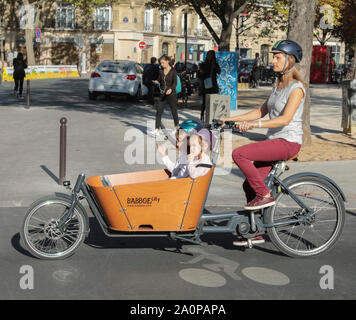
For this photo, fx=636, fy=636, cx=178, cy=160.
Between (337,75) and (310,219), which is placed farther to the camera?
(337,75)

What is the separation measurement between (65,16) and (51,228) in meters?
63.9

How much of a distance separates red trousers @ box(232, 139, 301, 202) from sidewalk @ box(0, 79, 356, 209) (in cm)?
241

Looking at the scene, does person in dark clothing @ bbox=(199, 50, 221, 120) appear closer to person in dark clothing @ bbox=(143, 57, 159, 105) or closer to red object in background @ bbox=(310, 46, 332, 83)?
person in dark clothing @ bbox=(143, 57, 159, 105)

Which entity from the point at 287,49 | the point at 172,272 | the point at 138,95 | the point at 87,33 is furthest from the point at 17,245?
the point at 87,33

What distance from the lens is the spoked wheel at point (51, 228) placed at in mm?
5307

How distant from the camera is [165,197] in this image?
5.16m

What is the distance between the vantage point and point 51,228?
5336 millimetres

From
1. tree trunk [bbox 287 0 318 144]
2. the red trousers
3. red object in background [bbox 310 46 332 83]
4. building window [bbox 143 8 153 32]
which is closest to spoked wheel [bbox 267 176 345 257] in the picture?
the red trousers

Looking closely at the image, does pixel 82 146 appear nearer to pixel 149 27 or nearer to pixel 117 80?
pixel 117 80

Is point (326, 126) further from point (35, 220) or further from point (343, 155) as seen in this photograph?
point (35, 220)

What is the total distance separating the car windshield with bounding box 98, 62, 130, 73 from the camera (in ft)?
78.2

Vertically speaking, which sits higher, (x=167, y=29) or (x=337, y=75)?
(x=167, y=29)

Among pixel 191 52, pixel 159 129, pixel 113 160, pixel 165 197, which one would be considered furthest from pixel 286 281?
pixel 191 52

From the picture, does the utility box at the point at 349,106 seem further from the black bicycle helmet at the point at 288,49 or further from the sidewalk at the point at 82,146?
the black bicycle helmet at the point at 288,49
